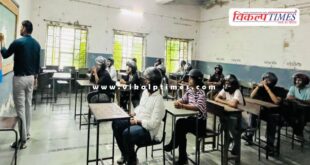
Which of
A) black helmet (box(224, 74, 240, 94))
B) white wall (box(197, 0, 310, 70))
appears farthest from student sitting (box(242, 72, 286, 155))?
white wall (box(197, 0, 310, 70))

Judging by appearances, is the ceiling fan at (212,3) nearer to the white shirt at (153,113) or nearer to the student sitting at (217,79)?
the student sitting at (217,79)

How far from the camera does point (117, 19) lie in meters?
8.46

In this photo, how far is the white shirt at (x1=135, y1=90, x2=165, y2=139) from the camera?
239 centimetres

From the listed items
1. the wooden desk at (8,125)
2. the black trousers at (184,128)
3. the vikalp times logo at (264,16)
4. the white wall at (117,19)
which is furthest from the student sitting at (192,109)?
the white wall at (117,19)

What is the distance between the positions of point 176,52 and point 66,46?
177 inches

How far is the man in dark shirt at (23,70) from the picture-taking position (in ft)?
9.96

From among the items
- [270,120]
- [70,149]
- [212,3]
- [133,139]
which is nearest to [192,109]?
[133,139]

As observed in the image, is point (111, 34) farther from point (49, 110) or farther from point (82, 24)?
point (49, 110)

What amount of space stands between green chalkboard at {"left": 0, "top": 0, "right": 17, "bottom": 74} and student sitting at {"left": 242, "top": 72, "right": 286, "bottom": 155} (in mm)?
3956

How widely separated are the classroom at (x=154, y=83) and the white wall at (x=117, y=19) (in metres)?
0.04

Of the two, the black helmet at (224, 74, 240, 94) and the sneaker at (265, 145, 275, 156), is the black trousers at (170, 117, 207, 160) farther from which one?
the sneaker at (265, 145, 275, 156)

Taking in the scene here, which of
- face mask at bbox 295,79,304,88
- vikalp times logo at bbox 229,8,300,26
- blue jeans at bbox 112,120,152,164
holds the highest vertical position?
vikalp times logo at bbox 229,8,300,26

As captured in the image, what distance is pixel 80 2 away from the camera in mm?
7820

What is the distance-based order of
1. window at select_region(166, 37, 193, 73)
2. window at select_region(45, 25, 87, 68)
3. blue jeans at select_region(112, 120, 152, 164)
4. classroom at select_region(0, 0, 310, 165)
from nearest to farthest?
1. blue jeans at select_region(112, 120, 152, 164)
2. classroom at select_region(0, 0, 310, 165)
3. window at select_region(45, 25, 87, 68)
4. window at select_region(166, 37, 193, 73)
